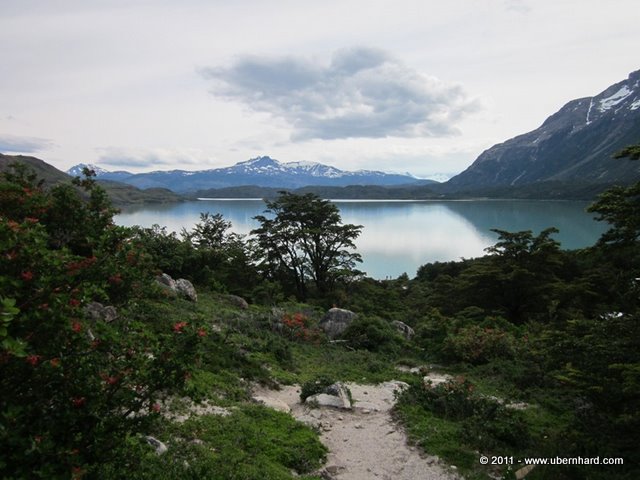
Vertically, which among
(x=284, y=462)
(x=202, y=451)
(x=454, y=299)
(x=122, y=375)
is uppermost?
(x=122, y=375)

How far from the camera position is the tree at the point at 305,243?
29.6m

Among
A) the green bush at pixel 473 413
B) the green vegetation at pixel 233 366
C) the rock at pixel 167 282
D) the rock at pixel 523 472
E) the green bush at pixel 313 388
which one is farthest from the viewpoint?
the rock at pixel 167 282

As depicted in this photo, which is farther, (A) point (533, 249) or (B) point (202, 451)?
(A) point (533, 249)

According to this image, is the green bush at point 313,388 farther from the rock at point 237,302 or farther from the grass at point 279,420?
the rock at point 237,302

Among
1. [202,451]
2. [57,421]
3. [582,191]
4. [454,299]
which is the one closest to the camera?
[57,421]

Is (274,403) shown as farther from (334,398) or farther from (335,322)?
(335,322)

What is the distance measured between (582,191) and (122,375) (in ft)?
631

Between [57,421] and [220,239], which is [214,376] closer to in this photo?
[57,421]

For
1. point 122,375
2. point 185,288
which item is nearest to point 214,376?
point 122,375

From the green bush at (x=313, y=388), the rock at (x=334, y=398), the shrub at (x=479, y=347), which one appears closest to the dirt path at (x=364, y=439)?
the rock at (x=334, y=398)

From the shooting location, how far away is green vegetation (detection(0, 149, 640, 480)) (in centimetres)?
348

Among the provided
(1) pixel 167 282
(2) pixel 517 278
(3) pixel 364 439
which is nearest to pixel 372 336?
(3) pixel 364 439

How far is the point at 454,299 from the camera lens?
27.1 m

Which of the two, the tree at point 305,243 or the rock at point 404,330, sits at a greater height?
the tree at point 305,243
